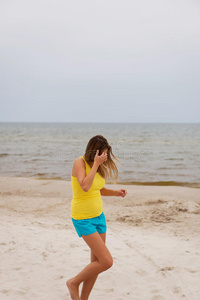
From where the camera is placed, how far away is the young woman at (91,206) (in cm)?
285

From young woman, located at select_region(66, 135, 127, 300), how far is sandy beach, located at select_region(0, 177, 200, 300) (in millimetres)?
965

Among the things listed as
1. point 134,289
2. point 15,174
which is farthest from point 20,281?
point 15,174

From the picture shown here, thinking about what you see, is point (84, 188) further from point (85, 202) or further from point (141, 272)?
point (141, 272)

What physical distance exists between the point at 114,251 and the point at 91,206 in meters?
2.48

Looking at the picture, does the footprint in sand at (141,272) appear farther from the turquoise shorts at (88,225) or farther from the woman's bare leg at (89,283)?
the turquoise shorts at (88,225)

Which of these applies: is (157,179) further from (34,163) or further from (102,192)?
(102,192)

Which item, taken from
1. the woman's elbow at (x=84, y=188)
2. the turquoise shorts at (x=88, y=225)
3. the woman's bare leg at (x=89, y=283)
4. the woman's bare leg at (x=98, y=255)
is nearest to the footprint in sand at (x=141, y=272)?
the woman's bare leg at (x=89, y=283)

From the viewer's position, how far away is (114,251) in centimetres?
510

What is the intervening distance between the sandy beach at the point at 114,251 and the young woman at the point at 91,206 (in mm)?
965

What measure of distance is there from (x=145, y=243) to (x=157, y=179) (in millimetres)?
9792

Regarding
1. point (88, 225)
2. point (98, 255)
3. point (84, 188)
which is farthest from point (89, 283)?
point (84, 188)

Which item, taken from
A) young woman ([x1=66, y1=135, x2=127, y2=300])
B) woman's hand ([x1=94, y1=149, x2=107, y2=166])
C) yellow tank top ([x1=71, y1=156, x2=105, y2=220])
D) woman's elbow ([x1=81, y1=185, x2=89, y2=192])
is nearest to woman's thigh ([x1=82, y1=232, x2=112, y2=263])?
young woman ([x1=66, y1=135, x2=127, y2=300])

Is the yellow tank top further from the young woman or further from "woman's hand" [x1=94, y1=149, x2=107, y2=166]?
"woman's hand" [x1=94, y1=149, x2=107, y2=166]

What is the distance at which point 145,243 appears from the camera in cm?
557
